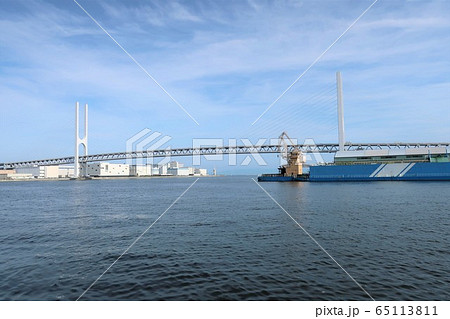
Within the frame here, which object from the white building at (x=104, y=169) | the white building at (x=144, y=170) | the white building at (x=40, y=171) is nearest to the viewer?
the white building at (x=104, y=169)

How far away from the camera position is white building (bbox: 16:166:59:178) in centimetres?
16588

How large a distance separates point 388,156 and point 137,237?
Answer: 72685 millimetres

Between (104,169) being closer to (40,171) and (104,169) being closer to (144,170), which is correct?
(144,170)

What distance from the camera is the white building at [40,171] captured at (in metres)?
166

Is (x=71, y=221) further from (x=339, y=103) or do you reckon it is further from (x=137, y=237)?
(x=339, y=103)

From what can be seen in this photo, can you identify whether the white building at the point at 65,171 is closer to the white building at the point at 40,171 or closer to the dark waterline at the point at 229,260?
the white building at the point at 40,171

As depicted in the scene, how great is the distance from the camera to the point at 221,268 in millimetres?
9156

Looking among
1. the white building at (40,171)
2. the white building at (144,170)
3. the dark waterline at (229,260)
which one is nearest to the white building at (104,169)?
the white building at (144,170)

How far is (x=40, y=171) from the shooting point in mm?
166000

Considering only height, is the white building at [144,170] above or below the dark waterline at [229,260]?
above

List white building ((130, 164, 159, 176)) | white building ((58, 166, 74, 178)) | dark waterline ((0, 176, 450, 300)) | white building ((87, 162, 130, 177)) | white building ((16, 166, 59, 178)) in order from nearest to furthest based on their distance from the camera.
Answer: dark waterline ((0, 176, 450, 300)), white building ((87, 162, 130, 177)), white building ((16, 166, 59, 178)), white building ((130, 164, 159, 176)), white building ((58, 166, 74, 178))

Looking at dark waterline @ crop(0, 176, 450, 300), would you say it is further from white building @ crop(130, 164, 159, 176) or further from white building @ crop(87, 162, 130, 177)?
white building @ crop(130, 164, 159, 176)

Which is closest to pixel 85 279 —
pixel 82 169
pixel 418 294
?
pixel 418 294

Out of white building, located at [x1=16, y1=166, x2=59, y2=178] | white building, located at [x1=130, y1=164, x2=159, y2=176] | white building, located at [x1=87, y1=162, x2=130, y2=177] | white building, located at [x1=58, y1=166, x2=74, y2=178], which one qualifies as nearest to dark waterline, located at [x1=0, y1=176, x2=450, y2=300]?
white building, located at [x1=87, y1=162, x2=130, y2=177]
